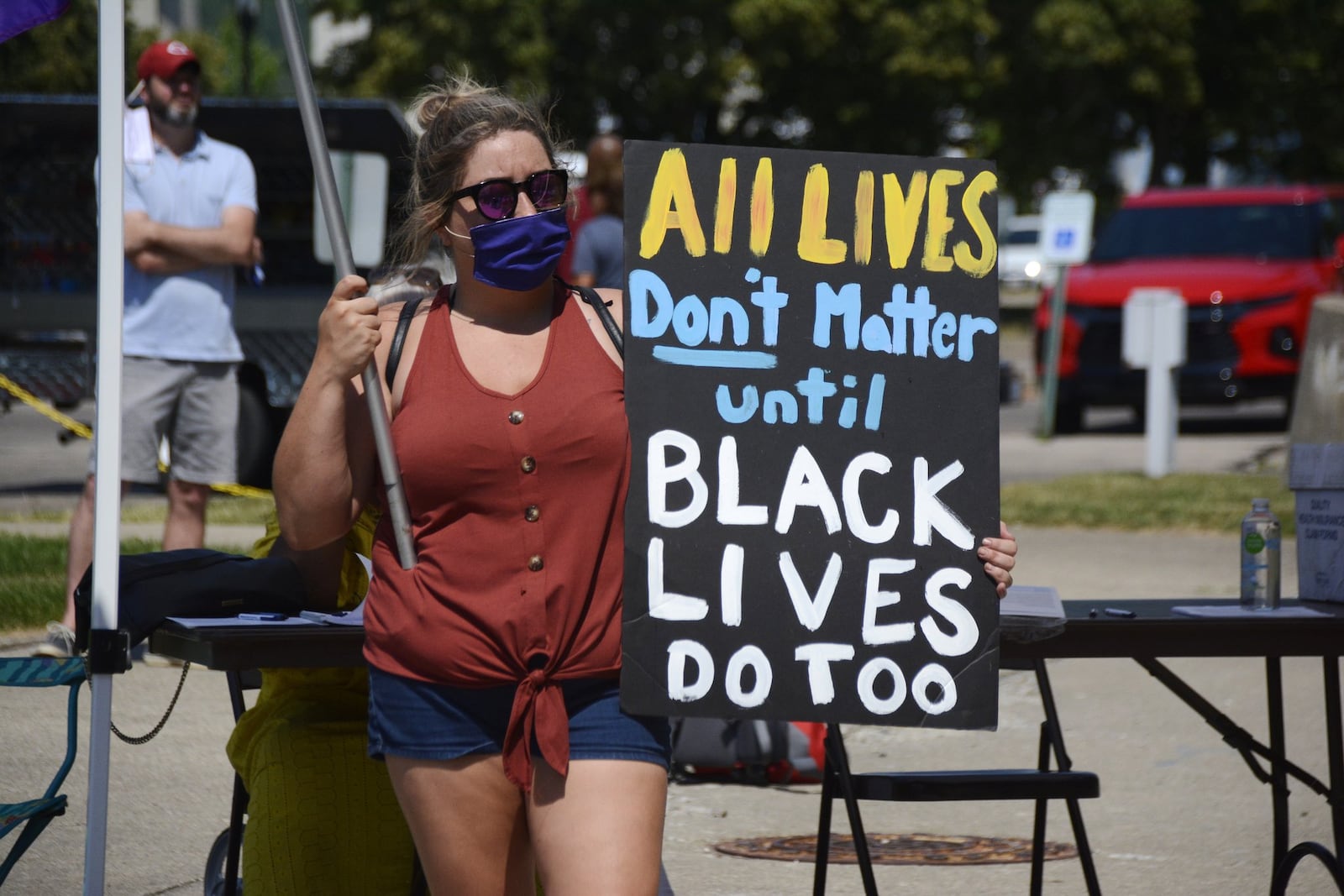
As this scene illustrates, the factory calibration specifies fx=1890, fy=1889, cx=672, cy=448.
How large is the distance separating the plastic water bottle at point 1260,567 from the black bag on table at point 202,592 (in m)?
1.85

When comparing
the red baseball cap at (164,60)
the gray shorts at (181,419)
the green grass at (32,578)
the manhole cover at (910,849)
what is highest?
the red baseball cap at (164,60)

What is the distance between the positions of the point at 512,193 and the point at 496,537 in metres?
0.52

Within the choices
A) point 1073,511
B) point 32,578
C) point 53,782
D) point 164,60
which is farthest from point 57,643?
point 1073,511

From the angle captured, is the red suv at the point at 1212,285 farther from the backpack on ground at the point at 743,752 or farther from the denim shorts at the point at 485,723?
the denim shorts at the point at 485,723

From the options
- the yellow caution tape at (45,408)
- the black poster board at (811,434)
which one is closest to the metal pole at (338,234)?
the black poster board at (811,434)

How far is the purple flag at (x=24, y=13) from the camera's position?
3.31 meters

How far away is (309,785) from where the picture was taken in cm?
350

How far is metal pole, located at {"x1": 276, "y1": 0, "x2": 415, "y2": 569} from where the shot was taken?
9.09 ft

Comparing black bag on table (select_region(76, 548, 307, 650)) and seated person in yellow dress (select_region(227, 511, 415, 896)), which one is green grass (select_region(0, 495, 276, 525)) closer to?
seated person in yellow dress (select_region(227, 511, 415, 896))

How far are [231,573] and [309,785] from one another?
1.77 feet

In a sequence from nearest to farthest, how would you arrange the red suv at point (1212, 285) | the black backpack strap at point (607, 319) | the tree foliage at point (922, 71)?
the black backpack strap at point (607, 319) → the red suv at point (1212, 285) → the tree foliage at point (922, 71)

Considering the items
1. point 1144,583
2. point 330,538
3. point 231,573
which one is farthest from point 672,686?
point 1144,583

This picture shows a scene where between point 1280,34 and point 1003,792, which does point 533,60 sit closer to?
point 1280,34

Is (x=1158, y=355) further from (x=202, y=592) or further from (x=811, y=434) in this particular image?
(x=202, y=592)
